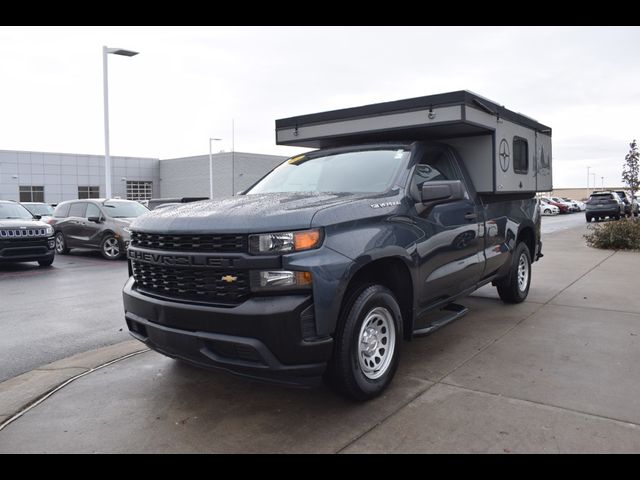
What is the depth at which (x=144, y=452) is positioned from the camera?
3049 millimetres

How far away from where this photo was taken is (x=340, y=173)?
4.67 m

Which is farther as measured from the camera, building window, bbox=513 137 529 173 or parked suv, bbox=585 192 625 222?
parked suv, bbox=585 192 625 222

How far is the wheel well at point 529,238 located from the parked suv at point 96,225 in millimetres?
9585

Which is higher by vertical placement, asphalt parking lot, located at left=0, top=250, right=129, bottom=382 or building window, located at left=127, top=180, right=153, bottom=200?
building window, located at left=127, top=180, right=153, bottom=200

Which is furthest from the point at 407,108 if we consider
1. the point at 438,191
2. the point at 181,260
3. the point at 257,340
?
A: the point at 257,340

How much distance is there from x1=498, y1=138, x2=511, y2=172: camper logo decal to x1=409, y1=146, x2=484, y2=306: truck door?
2.38ft

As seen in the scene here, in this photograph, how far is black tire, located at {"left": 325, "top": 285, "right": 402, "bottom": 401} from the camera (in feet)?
11.1

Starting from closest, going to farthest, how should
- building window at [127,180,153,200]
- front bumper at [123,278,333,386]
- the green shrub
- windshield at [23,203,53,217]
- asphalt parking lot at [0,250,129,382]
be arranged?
front bumper at [123,278,333,386], asphalt parking lot at [0,250,129,382], the green shrub, windshield at [23,203,53,217], building window at [127,180,153,200]

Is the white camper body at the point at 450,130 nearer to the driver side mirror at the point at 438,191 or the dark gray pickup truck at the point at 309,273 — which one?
the dark gray pickup truck at the point at 309,273

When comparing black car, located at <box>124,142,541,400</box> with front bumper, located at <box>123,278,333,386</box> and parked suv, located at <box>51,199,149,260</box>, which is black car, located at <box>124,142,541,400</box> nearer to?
front bumper, located at <box>123,278,333,386</box>

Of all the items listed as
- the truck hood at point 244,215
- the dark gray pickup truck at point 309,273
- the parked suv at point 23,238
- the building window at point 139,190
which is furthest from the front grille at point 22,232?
the building window at point 139,190

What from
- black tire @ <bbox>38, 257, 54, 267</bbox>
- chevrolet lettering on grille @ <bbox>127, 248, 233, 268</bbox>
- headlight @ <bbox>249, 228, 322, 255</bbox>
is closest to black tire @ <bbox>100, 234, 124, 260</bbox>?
black tire @ <bbox>38, 257, 54, 267</bbox>
